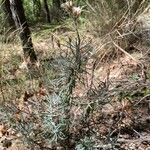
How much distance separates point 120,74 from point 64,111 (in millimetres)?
1443

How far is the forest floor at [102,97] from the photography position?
3035mm

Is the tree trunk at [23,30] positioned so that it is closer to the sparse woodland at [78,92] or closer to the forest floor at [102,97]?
the sparse woodland at [78,92]

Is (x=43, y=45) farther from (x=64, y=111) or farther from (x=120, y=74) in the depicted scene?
(x=64, y=111)

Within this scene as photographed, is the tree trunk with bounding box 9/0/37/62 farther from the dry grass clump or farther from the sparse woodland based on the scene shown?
the dry grass clump

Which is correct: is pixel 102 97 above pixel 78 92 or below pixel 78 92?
above

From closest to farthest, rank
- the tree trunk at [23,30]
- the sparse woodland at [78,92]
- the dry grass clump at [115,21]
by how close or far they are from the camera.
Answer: the sparse woodland at [78,92] → the dry grass clump at [115,21] → the tree trunk at [23,30]

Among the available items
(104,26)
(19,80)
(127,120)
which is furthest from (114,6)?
(127,120)

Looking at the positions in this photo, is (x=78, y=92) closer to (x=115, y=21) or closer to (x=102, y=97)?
(x=102, y=97)

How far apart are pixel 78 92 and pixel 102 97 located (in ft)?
2.73

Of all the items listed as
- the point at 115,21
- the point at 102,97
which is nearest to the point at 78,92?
the point at 102,97

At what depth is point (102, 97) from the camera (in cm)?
296

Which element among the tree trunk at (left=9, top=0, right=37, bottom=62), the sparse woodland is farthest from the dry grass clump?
the tree trunk at (left=9, top=0, right=37, bottom=62)

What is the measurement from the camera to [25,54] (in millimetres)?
4758

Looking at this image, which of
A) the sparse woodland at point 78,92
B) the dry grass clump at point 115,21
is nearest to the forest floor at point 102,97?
the sparse woodland at point 78,92
